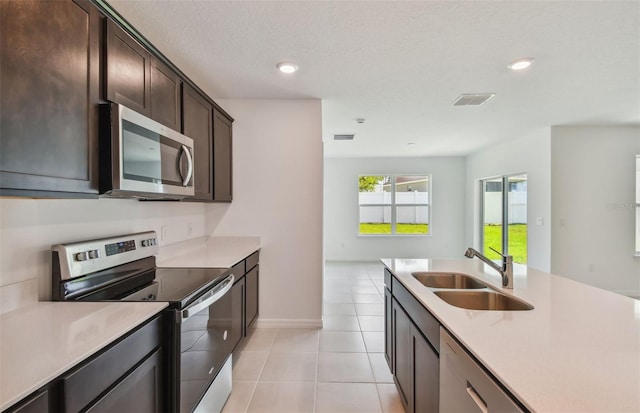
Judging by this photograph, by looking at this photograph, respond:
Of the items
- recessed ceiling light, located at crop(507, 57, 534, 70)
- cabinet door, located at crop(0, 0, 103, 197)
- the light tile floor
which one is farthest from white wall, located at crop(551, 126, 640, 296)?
cabinet door, located at crop(0, 0, 103, 197)

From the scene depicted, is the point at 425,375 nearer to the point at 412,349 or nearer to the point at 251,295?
the point at 412,349

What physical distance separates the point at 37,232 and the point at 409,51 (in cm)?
254

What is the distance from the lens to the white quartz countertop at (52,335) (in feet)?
2.57

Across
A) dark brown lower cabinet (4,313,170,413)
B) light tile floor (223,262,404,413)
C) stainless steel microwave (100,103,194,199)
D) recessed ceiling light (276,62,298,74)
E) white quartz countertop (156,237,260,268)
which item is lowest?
light tile floor (223,262,404,413)

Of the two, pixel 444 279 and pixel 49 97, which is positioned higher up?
pixel 49 97

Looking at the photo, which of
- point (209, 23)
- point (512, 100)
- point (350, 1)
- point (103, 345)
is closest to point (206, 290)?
point (103, 345)

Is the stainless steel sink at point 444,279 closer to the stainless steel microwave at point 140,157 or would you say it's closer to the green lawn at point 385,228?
the stainless steel microwave at point 140,157

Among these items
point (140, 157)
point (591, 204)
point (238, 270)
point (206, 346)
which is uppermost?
point (140, 157)

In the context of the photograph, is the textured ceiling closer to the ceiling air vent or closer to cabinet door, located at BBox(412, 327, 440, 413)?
the ceiling air vent

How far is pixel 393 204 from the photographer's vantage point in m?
7.41

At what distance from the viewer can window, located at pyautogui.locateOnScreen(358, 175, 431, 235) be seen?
7379 mm

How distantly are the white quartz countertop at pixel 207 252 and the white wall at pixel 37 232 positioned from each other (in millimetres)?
523

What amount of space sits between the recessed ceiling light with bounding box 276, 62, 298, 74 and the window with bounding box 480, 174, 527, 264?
4.61 meters

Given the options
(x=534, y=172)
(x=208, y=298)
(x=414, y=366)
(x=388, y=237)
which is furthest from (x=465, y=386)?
(x=388, y=237)
